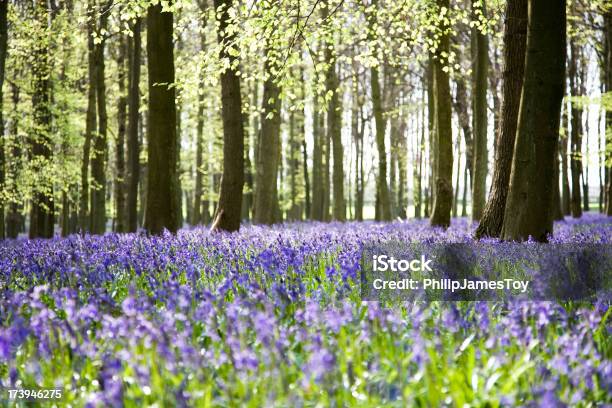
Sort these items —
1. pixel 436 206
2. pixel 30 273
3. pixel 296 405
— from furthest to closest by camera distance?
pixel 436 206, pixel 30 273, pixel 296 405

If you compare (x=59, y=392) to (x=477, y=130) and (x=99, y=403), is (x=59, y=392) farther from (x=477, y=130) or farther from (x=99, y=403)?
(x=477, y=130)

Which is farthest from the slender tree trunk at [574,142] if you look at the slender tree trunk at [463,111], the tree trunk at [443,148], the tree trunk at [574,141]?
the tree trunk at [443,148]

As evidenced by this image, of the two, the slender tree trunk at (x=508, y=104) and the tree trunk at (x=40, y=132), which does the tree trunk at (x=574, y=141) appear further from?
the tree trunk at (x=40, y=132)

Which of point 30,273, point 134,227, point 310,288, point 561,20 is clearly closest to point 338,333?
point 310,288

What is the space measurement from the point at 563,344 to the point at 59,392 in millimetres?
2540

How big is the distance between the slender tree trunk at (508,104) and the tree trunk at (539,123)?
176 centimetres

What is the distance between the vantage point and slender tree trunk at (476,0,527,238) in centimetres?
974

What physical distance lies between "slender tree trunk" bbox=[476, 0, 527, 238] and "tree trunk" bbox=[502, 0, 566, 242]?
176 cm

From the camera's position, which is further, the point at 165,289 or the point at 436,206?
the point at 436,206

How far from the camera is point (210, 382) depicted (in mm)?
2891

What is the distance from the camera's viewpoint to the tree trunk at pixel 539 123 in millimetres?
7707

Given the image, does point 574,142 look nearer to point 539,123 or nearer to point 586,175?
point 586,175

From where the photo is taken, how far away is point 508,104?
9.92 m

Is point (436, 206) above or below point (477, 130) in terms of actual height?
below
